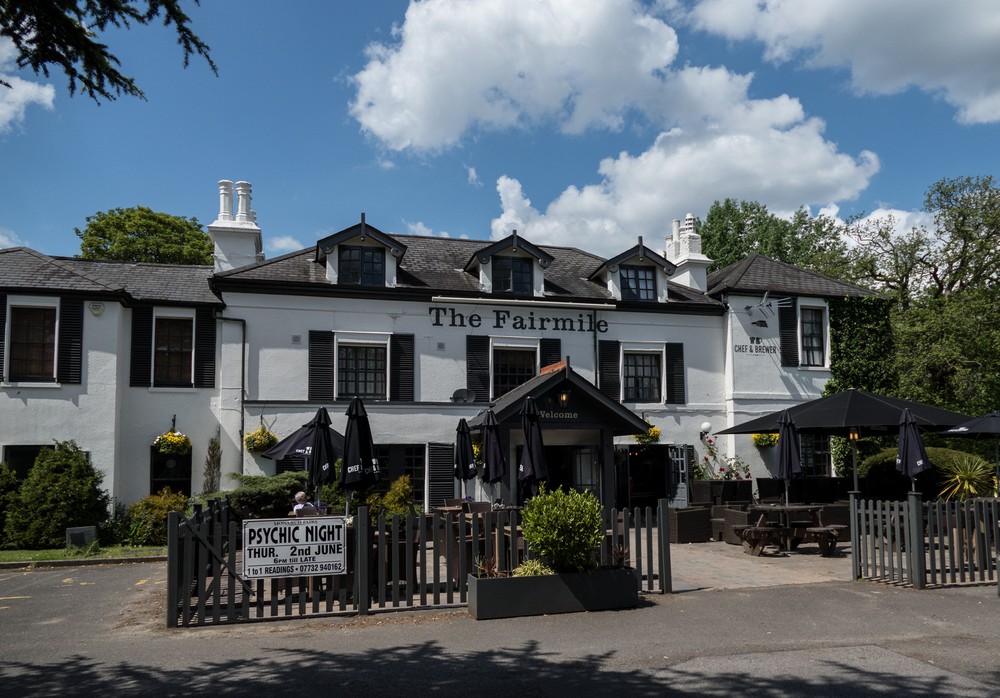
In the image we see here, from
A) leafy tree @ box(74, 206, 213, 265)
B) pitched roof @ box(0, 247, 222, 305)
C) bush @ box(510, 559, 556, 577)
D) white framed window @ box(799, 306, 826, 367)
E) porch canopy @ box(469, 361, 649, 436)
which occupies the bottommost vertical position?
bush @ box(510, 559, 556, 577)

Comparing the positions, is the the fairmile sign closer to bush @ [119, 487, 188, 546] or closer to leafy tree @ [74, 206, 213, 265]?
bush @ [119, 487, 188, 546]

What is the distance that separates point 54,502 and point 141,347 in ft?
13.9

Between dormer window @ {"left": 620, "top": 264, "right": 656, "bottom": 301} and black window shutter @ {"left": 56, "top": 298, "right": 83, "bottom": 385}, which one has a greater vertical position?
dormer window @ {"left": 620, "top": 264, "right": 656, "bottom": 301}

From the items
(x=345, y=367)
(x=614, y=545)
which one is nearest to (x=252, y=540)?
(x=614, y=545)

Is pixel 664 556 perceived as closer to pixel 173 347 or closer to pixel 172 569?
pixel 172 569

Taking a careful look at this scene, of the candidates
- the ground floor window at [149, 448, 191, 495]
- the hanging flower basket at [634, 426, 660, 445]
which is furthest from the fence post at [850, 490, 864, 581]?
the ground floor window at [149, 448, 191, 495]

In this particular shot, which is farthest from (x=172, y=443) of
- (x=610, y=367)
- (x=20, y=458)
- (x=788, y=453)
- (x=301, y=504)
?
(x=788, y=453)

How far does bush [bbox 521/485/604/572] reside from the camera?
30.6ft

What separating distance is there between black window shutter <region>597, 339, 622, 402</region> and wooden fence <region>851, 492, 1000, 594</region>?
10683 mm

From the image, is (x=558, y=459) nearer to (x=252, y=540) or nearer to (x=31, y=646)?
(x=252, y=540)

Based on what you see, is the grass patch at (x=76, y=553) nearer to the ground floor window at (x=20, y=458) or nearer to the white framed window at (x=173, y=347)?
the ground floor window at (x=20, y=458)

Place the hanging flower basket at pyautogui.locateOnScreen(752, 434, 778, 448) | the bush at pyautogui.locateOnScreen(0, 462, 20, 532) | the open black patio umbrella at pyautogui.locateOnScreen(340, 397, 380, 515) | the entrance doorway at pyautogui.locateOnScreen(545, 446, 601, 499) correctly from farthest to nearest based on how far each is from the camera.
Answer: the hanging flower basket at pyautogui.locateOnScreen(752, 434, 778, 448) < the entrance doorway at pyautogui.locateOnScreen(545, 446, 601, 499) < the bush at pyautogui.locateOnScreen(0, 462, 20, 532) < the open black patio umbrella at pyautogui.locateOnScreen(340, 397, 380, 515)

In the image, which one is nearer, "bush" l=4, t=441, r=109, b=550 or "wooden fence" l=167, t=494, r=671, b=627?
"wooden fence" l=167, t=494, r=671, b=627

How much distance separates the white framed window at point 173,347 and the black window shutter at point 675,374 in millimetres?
12645
